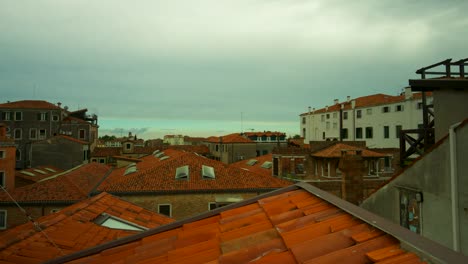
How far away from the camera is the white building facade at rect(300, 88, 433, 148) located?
40.3 metres

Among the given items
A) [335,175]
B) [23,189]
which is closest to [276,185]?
[335,175]

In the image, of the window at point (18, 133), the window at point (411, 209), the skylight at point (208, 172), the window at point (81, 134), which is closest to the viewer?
the window at point (411, 209)

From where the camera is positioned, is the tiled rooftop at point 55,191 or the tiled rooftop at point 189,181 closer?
the tiled rooftop at point 189,181

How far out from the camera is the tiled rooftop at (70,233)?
22.8ft

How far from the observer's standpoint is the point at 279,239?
2.97 m

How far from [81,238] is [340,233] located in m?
7.89

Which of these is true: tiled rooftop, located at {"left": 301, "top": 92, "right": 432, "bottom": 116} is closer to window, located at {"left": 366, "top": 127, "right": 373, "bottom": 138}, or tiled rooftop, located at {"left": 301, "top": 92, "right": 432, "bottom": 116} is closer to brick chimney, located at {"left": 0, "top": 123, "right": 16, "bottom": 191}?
window, located at {"left": 366, "top": 127, "right": 373, "bottom": 138}

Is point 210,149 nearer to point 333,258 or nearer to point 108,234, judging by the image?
point 108,234

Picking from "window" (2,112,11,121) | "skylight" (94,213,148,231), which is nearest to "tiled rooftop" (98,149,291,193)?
"skylight" (94,213,148,231)

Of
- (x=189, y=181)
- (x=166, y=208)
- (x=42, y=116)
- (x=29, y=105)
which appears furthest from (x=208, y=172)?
(x=29, y=105)

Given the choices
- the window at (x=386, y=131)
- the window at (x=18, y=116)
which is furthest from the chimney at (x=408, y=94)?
the window at (x=18, y=116)

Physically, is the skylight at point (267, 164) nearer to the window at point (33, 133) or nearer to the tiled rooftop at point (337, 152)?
the tiled rooftop at point (337, 152)

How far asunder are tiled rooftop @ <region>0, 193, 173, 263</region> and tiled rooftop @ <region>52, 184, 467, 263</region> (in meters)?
3.66

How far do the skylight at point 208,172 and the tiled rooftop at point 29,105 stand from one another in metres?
38.4
